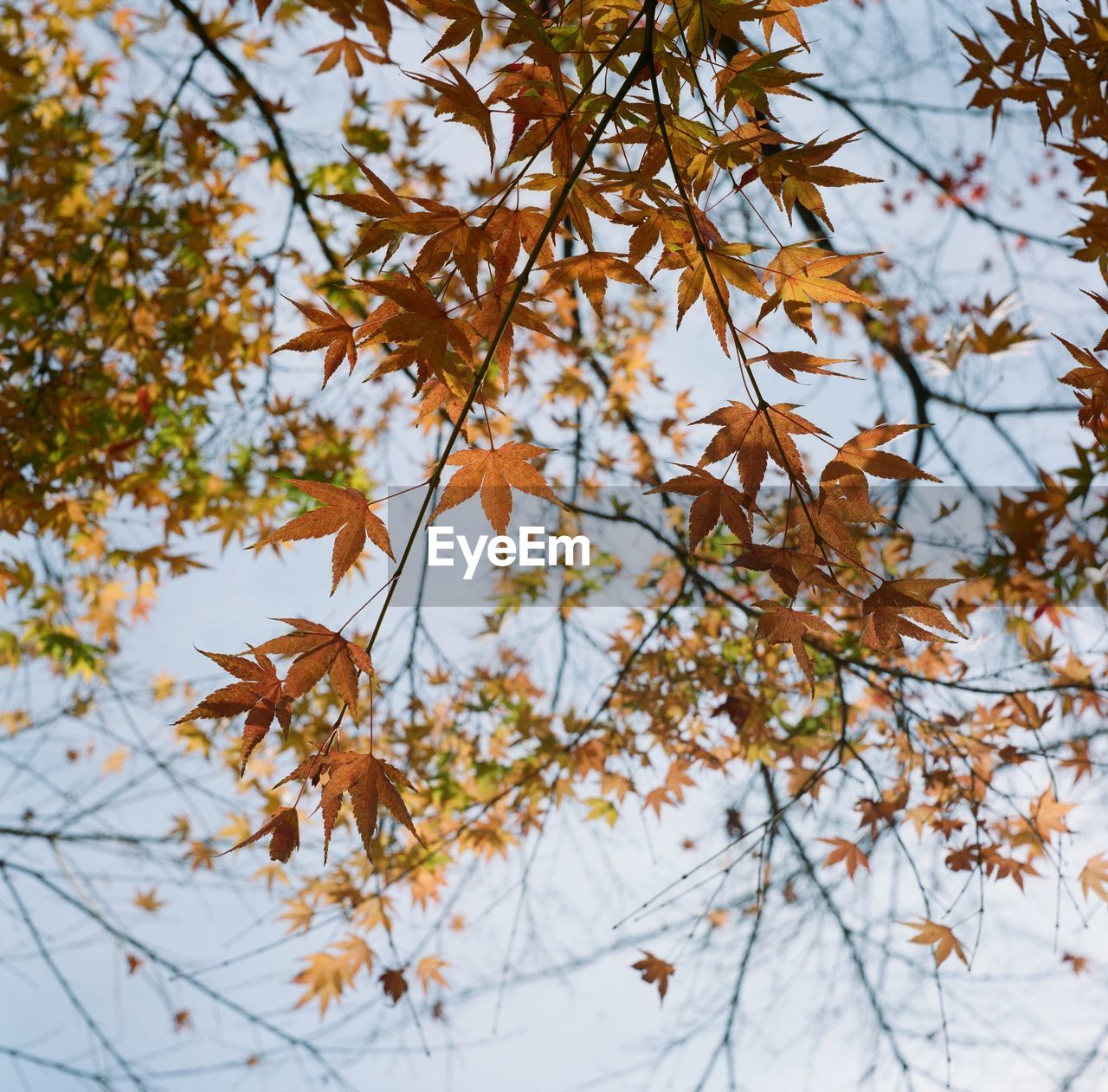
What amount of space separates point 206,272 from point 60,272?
2.00 ft

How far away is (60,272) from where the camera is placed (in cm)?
317

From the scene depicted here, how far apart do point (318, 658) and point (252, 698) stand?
9cm

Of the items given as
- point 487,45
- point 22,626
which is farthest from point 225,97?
point 22,626

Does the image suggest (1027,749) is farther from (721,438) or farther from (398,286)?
(398,286)

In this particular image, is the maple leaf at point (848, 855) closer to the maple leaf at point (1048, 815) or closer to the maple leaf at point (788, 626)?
Answer: the maple leaf at point (1048, 815)

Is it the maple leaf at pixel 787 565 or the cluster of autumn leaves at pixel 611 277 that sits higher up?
the cluster of autumn leaves at pixel 611 277

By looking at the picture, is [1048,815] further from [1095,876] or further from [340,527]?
[340,527]

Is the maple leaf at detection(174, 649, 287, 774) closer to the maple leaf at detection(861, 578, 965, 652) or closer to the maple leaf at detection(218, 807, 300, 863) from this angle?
the maple leaf at detection(218, 807, 300, 863)

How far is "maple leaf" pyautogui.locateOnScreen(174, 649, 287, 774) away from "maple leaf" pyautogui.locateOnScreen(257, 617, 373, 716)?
18 mm

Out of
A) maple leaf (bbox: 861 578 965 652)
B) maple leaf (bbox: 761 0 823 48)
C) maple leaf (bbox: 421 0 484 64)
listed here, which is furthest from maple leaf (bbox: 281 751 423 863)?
maple leaf (bbox: 761 0 823 48)

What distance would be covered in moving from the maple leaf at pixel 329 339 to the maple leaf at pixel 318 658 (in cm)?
34

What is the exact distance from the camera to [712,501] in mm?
1000

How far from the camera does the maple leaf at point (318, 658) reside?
945mm

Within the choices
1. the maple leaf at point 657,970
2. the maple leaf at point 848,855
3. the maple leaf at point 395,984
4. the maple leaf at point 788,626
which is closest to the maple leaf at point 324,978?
the maple leaf at point 395,984
